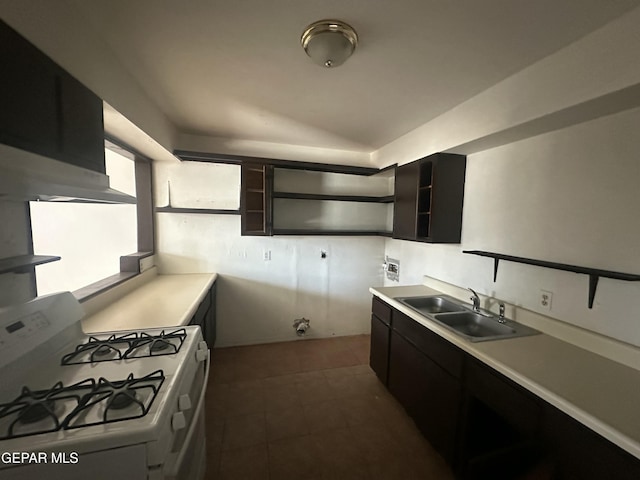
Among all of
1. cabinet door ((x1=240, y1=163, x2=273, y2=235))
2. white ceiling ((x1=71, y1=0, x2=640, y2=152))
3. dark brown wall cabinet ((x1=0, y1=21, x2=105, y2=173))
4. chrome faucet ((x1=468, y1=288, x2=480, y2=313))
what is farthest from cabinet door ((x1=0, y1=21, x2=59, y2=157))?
chrome faucet ((x1=468, y1=288, x2=480, y2=313))

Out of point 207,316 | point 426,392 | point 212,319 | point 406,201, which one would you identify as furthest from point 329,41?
point 212,319

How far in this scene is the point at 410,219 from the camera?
242cm

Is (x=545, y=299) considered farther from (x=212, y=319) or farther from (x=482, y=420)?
(x=212, y=319)

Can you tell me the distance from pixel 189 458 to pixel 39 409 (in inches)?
22.7

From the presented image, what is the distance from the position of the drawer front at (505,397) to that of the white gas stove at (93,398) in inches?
54.7

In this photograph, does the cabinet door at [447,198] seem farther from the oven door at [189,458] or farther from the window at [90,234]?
the window at [90,234]

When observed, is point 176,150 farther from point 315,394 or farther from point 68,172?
point 315,394

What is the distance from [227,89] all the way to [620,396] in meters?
2.64

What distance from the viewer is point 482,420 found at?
148cm

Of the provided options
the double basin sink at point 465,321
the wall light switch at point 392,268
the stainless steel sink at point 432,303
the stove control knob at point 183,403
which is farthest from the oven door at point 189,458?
the wall light switch at point 392,268

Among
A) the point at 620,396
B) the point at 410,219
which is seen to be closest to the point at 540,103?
the point at 410,219

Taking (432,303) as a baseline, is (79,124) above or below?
above

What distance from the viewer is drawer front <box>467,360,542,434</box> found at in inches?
44.1

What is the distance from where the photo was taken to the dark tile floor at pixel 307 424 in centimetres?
163
